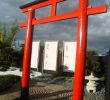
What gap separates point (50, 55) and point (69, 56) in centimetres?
155

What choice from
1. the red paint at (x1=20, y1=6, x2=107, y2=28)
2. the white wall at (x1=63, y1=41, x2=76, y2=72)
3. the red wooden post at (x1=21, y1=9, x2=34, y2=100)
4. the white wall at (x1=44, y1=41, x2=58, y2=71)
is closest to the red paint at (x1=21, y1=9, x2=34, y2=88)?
the red wooden post at (x1=21, y1=9, x2=34, y2=100)

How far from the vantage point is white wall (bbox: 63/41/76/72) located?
1803 centimetres

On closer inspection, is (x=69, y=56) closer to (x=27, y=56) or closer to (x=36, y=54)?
(x=36, y=54)

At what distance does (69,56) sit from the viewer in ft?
59.5

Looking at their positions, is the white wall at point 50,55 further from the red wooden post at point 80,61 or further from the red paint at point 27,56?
the red wooden post at point 80,61

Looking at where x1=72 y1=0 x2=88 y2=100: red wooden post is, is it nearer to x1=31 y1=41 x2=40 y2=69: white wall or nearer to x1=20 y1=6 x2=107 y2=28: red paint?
x1=20 y1=6 x2=107 y2=28: red paint

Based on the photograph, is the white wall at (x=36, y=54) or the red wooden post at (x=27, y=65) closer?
the red wooden post at (x=27, y=65)

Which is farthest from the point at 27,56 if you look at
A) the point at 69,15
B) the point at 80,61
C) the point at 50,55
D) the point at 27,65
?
the point at 50,55

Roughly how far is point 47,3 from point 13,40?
54.4ft

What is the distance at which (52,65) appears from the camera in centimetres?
1877

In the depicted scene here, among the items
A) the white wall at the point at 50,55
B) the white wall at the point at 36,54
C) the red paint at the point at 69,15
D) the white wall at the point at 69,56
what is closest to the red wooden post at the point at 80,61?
the red paint at the point at 69,15

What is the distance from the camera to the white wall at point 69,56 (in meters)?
18.0

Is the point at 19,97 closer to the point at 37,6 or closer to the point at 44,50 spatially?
the point at 37,6

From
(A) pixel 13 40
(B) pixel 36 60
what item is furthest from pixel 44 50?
(A) pixel 13 40
